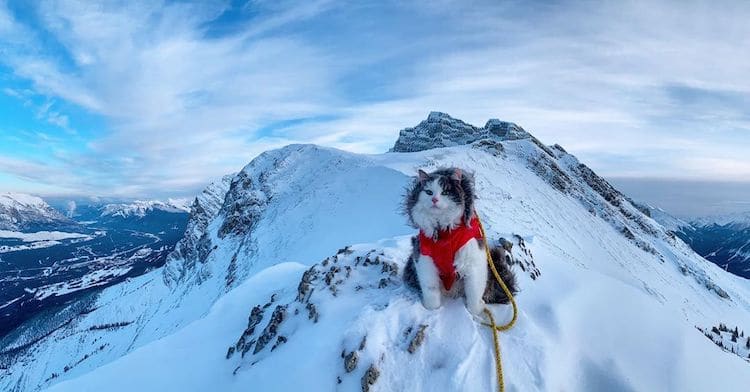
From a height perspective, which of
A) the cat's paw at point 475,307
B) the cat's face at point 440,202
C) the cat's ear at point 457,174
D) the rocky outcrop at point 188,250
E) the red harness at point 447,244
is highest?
the cat's ear at point 457,174

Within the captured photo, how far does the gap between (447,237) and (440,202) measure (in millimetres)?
459

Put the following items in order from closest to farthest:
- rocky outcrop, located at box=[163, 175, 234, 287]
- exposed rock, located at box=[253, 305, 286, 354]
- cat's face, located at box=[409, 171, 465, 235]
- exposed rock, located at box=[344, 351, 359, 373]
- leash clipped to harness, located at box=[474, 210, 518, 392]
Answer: leash clipped to harness, located at box=[474, 210, 518, 392] → exposed rock, located at box=[344, 351, 359, 373] → cat's face, located at box=[409, 171, 465, 235] → exposed rock, located at box=[253, 305, 286, 354] → rocky outcrop, located at box=[163, 175, 234, 287]

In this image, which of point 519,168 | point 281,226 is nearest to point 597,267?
point 519,168

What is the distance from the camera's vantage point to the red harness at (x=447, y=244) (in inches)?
172

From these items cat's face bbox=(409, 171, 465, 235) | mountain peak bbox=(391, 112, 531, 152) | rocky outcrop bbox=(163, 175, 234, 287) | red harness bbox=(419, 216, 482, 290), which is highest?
mountain peak bbox=(391, 112, 531, 152)

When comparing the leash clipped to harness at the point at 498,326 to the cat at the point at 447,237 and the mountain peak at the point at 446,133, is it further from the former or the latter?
the mountain peak at the point at 446,133

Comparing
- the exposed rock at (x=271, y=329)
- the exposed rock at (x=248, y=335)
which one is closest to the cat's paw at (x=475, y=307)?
the exposed rock at (x=271, y=329)

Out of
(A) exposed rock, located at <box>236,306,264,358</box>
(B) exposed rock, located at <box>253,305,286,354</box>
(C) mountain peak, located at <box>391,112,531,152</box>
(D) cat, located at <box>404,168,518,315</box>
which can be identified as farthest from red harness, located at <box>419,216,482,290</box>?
(C) mountain peak, located at <box>391,112,531,152</box>

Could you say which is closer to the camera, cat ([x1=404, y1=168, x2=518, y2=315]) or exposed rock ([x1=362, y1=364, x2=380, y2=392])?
exposed rock ([x1=362, y1=364, x2=380, y2=392])

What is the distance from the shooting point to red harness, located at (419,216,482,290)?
14.3 feet

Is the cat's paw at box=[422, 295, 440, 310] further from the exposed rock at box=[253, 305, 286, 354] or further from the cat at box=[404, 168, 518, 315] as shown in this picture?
the exposed rock at box=[253, 305, 286, 354]

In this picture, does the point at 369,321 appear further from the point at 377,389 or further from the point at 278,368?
the point at 278,368

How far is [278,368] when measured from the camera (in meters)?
4.65

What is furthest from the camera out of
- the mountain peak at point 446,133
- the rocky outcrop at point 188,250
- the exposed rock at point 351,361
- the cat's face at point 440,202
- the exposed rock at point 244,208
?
the rocky outcrop at point 188,250
